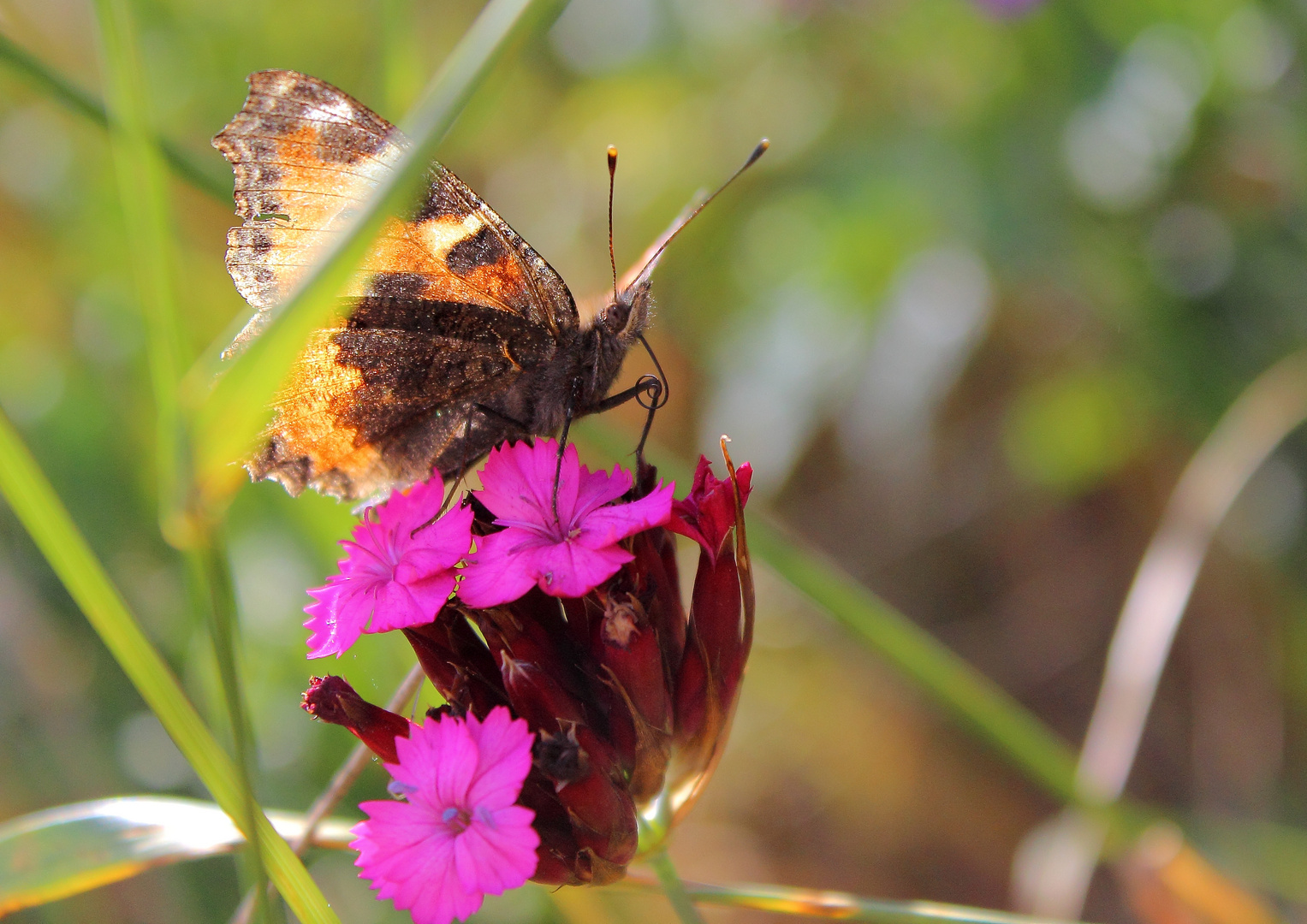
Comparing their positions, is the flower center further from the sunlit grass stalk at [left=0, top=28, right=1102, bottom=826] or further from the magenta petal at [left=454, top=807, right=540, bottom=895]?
the sunlit grass stalk at [left=0, top=28, right=1102, bottom=826]

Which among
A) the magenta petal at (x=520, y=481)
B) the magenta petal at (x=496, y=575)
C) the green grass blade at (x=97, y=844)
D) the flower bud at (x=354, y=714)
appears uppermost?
the magenta petal at (x=520, y=481)

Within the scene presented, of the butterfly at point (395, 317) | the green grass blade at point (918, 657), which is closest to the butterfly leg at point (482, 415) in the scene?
the butterfly at point (395, 317)

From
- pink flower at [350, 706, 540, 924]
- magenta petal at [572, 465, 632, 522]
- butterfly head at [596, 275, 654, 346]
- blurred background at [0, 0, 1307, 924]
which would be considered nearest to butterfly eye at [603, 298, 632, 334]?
butterfly head at [596, 275, 654, 346]

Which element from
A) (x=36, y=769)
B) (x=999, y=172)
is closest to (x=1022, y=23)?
(x=999, y=172)

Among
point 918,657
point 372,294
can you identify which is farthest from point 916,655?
point 372,294

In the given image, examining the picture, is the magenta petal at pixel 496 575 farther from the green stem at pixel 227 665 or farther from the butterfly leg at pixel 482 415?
the butterfly leg at pixel 482 415

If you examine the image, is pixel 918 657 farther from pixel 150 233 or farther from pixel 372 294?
pixel 150 233
